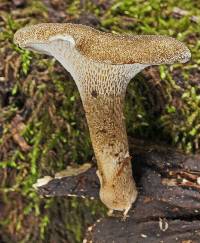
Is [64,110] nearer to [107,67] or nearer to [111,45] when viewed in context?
[107,67]

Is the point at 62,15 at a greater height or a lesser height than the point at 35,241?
greater

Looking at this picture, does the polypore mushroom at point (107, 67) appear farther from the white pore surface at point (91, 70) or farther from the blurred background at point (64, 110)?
the blurred background at point (64, 110)

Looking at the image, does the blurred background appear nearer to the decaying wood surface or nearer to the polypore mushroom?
the decaying wood surface

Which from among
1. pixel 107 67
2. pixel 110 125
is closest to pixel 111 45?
pixel 107 67

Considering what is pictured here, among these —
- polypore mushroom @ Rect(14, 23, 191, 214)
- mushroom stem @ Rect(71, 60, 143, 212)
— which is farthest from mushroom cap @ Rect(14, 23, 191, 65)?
mushroom stem @ Rect(71, 60, 143, 212)

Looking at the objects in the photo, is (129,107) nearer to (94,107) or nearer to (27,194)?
(94,107)

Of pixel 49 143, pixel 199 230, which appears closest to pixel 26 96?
pixel 49 143

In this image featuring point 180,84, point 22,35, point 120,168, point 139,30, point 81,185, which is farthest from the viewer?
point 139,30

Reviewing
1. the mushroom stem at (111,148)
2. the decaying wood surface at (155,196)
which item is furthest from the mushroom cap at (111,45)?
the decaying wood surface at (155,196)
